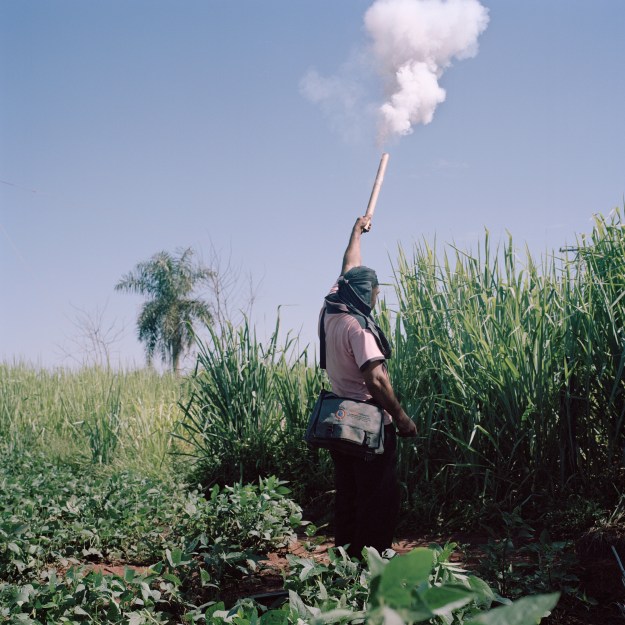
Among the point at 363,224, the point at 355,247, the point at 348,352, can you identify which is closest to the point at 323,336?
the point at 348,352

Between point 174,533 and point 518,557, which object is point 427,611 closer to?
point 518,557

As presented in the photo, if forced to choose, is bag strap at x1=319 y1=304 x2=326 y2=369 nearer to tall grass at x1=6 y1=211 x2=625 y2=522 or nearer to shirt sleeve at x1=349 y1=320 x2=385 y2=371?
shirt sleeve at x1=349 y1=320 x2=385 y2=371

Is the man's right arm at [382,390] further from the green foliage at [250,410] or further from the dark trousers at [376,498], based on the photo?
the green foliage at [250,410]

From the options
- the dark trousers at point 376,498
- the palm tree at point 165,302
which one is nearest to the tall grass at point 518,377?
the dark trousers at point 376,498

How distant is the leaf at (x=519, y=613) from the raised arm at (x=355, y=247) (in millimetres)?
4245

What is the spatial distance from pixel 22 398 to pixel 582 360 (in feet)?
28.8

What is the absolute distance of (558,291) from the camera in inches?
190

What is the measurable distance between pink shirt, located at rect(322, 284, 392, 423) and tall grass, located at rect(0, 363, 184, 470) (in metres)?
3.26

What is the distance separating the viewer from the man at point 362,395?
366cm

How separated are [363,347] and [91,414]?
247 inches

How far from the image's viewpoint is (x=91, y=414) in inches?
349

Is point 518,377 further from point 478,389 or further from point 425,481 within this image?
point 425,481

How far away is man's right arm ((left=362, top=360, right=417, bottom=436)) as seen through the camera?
3.63m

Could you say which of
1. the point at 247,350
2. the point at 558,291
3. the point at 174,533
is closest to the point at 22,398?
the point at 247,350
